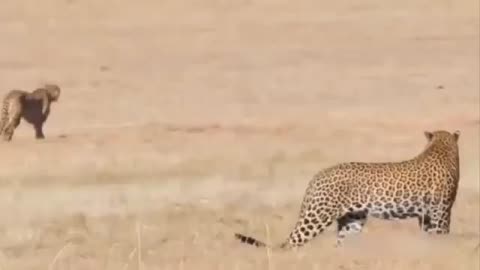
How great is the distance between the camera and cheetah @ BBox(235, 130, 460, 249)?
498 inches

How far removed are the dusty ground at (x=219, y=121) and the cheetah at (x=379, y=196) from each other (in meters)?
0.23

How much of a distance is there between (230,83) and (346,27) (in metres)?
5.68

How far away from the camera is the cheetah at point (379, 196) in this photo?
12656 millimetres

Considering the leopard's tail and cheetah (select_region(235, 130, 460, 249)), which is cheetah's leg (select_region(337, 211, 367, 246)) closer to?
cheetah (select_region(235, 130, 460, 249))

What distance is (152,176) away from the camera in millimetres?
19031

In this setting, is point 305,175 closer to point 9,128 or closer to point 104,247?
point 9,128

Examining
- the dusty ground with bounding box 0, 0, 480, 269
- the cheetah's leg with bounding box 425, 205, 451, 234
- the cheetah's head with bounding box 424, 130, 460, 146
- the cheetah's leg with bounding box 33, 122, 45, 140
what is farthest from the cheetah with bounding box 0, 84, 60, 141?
the cheetah's leg with bounding box 425, 205, 451, 234

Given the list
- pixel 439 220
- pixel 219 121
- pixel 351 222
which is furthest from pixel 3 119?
pixel 439 220

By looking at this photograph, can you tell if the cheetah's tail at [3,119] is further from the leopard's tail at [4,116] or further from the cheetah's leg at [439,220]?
the cheetah's leg at [439,220]

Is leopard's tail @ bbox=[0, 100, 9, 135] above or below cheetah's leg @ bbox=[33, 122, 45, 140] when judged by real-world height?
above

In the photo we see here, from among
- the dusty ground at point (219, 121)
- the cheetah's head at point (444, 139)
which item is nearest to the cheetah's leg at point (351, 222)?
the dusty ground at point (219, 121)

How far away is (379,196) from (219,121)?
46.1 feet

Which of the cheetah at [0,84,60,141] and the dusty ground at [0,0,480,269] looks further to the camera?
the cheetah at [0,84,60,141]

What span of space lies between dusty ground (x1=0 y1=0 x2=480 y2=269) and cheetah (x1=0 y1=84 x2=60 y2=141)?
319 mm
